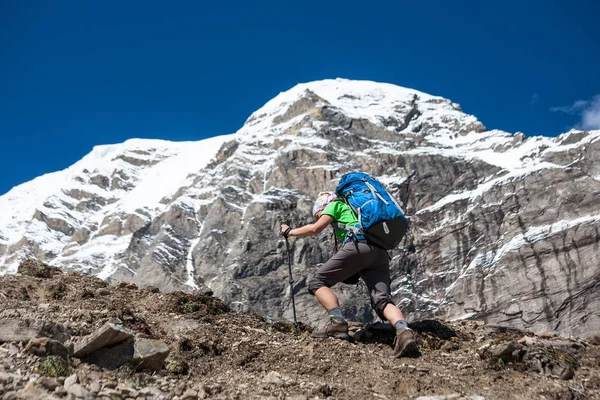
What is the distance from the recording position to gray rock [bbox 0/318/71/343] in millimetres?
7449

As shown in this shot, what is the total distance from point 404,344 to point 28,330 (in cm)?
484

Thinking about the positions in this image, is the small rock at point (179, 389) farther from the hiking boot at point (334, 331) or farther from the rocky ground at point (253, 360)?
the hiking boot at point (334, 331)

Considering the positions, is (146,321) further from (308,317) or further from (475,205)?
(475,205)

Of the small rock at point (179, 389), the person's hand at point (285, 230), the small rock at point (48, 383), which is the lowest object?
the small rock at point (179, 389)

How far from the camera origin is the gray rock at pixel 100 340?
7.40 metres

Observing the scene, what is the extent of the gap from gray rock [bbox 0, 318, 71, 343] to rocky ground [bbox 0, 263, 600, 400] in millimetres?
11

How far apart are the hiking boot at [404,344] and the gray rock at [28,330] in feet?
14.2

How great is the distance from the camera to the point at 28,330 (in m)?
7.58

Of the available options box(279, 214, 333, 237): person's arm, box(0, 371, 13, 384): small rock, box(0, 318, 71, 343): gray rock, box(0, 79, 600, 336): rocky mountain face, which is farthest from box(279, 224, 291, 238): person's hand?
box(0, 79, 600, 336): rocky mountain face

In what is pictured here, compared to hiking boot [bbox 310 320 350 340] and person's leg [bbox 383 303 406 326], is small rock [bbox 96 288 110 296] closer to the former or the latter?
hiking boot [bbox 310 320 350 340]

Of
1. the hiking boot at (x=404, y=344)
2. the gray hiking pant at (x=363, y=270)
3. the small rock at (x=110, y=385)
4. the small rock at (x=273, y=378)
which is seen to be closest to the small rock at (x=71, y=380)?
the small rock at (x=110, y=385)

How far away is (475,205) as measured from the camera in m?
157

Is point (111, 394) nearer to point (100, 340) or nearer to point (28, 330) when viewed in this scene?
point (100, 340)

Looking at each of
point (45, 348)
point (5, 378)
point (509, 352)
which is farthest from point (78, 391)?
point (509, 352)
